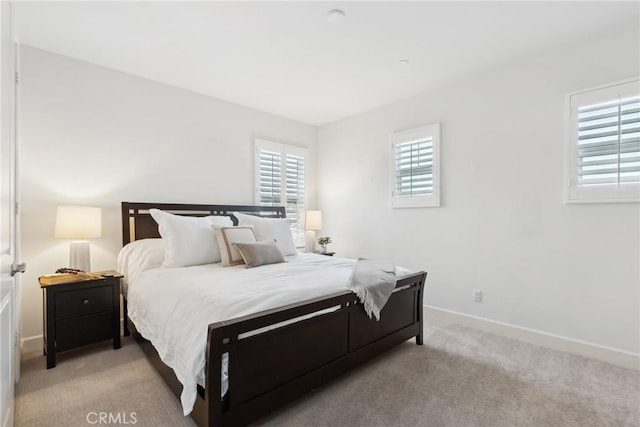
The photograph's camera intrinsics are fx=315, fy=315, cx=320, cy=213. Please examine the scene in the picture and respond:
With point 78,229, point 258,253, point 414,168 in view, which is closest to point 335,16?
point 258,253

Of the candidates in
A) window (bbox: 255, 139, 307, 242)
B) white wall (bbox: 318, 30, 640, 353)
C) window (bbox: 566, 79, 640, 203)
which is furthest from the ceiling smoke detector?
window (bbox: 255, 139, 307, 242)

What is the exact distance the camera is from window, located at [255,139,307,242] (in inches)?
175

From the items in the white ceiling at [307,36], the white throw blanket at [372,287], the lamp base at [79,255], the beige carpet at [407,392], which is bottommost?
the beige carpet at [407,392]

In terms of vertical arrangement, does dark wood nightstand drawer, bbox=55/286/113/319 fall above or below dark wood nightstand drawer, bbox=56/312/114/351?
above

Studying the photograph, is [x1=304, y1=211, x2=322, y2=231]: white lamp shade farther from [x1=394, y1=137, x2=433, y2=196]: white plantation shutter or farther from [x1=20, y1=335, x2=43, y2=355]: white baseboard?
[x1=20, y1=335, x2=43, y2=355]: white baseboard

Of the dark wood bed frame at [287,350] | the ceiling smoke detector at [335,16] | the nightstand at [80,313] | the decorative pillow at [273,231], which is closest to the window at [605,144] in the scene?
the dark wood bed frame at [287,350]

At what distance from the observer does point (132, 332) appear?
290 centimetres

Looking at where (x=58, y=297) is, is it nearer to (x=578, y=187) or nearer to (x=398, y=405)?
(x=398, y=405)

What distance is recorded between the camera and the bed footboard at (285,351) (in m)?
1.52

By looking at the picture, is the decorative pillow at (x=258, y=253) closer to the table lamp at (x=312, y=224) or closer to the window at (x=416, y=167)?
the table lamp at (x=312, y=224)

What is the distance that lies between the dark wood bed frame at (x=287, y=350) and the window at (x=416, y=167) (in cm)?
137

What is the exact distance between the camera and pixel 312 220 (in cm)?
461

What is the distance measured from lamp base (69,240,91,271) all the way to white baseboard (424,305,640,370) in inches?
134

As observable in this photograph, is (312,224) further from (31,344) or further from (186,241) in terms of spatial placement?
(31,344)
